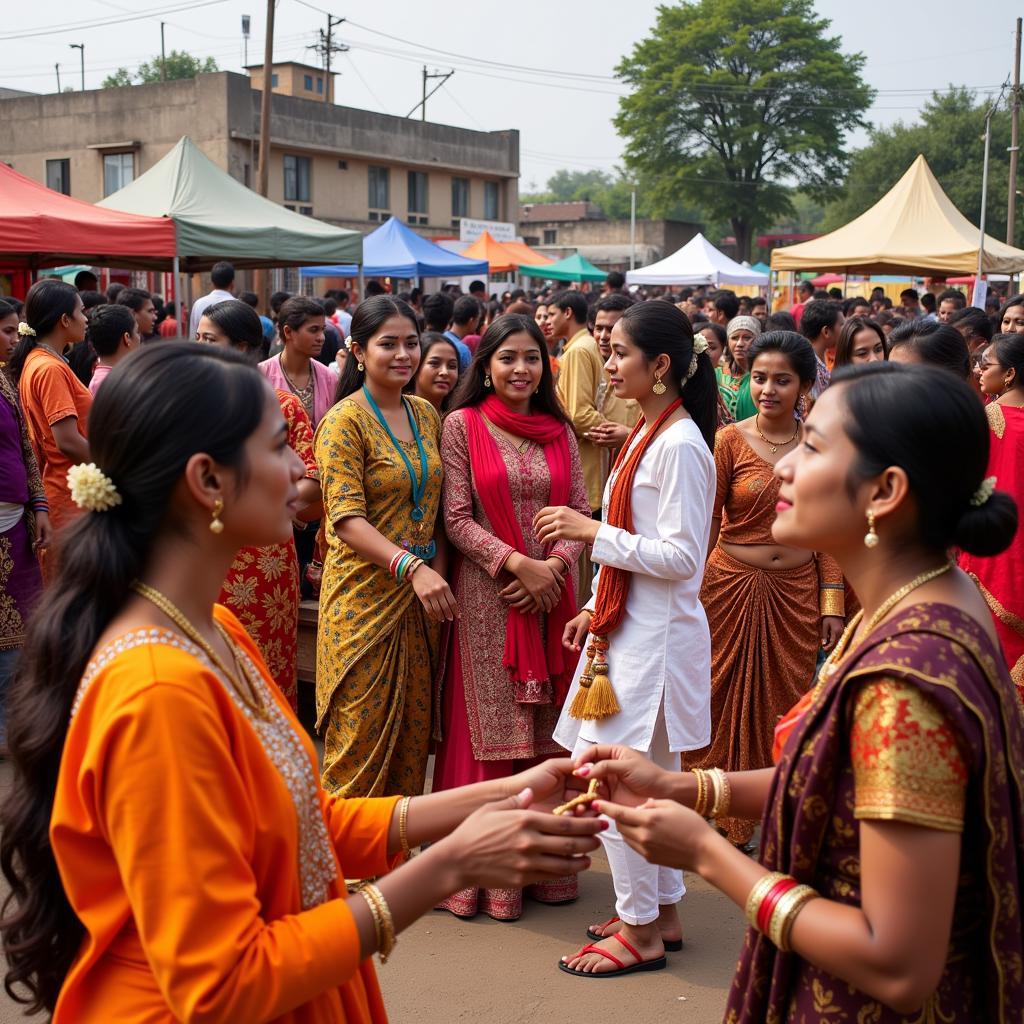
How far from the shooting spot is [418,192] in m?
32.2

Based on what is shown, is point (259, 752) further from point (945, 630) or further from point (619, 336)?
point (619, 336)

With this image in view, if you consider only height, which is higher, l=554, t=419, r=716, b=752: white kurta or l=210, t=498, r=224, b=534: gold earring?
l=210, t=498, r=224, b=534: gold earring

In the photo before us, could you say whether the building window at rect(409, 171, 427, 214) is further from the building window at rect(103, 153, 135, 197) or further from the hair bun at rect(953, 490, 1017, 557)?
the hair bun at rect(953, 490, 1017, 557)

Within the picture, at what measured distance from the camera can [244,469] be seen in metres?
1.50

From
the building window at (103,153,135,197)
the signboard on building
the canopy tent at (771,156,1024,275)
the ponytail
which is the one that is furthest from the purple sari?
the building window at (103,153,135,197)

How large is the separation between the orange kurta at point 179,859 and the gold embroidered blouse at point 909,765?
26.7 inches

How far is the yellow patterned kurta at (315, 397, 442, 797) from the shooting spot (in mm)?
3533

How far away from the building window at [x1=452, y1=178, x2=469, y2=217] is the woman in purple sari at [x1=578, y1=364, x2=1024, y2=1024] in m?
32.9

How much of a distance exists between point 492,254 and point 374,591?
16.8 meters

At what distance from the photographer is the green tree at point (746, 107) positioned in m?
43.2

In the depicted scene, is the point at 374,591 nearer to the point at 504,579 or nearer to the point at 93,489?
the point at 504,579

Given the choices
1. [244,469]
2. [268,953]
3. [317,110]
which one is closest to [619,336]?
[244,469]

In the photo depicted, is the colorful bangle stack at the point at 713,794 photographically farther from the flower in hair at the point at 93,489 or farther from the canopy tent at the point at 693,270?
the canopy tent at the point at 693,270

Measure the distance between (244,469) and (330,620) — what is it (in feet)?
7.17
